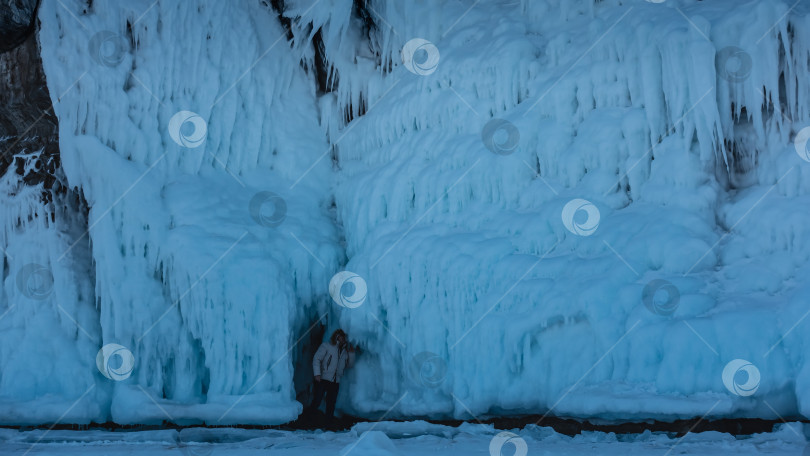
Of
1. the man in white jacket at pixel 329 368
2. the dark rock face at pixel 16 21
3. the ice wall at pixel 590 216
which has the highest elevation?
the dark rock face at pixel 16 21

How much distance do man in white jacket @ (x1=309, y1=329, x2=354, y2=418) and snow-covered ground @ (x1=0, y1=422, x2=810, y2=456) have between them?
1.49 m

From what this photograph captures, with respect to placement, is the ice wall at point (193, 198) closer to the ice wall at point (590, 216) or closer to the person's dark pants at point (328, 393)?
the person's dark pants at point (328, 393)

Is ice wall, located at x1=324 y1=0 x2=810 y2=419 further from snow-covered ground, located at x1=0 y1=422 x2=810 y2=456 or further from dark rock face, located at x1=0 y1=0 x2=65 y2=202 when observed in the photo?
dark rock face, located at x1=0 y1=0 x2=65 y2=202

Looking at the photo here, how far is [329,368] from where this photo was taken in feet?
30.3

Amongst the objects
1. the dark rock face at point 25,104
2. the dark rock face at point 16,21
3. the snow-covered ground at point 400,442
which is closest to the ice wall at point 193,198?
the dark rock face at point 16,21

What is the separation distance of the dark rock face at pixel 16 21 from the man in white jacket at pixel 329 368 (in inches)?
244

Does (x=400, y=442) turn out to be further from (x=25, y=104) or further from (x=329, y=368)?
(x=25, y=104)

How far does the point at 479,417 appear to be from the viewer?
805 cm

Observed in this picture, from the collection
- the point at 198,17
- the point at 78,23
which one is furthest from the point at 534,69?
the point at 78,23

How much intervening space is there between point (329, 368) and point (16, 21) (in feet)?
21.5

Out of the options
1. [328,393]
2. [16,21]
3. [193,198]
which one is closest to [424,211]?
[328,393]

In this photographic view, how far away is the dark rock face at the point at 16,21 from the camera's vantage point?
1019 cm

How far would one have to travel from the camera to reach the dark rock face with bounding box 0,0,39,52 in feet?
33.4

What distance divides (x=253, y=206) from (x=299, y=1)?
333 cm
